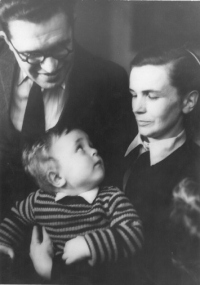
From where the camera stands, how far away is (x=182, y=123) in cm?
137

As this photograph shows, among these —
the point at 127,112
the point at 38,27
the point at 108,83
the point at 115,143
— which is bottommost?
the point at 115,143

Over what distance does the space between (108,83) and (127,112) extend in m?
0.13

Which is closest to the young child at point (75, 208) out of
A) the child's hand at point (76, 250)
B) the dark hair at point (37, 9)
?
the child's hand at point (76, 250)

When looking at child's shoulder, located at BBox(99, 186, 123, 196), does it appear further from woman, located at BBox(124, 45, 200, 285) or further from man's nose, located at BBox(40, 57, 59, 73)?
man's nose, located at BBox(40, 57, 59, 73)

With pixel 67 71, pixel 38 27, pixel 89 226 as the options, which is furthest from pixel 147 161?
pixel 38 27

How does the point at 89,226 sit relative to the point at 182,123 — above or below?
below

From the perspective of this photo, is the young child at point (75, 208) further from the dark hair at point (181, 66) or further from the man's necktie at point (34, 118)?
the dark hair at point (181, 66)

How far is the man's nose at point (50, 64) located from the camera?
55.0 inches

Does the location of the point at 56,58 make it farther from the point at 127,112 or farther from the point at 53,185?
the point at 53,185

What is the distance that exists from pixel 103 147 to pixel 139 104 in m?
0.21

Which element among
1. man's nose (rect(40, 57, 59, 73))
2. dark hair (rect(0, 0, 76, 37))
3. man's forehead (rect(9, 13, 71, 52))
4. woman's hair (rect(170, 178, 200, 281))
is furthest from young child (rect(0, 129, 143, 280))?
dark hair (rect(0, 0, 76, 37))

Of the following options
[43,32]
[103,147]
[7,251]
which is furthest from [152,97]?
[7,251]

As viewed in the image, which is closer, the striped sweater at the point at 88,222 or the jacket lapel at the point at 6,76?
the striped sweater at the point at 88,222

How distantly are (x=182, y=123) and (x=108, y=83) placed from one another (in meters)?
0.32
